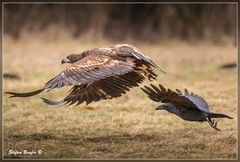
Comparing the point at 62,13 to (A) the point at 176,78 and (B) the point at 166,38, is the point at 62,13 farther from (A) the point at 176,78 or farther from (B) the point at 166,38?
(A) the point at 176,78

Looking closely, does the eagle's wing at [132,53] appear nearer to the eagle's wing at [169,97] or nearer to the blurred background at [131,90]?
the eagle's wing at [169,97]

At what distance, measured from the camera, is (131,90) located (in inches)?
384

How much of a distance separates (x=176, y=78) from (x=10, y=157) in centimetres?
557

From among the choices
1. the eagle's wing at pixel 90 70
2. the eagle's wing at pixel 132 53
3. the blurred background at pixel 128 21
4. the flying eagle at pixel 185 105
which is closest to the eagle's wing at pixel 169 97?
the flying eagle at pixel 185 105

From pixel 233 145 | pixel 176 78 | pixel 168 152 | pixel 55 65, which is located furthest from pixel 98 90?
pixel 55 65

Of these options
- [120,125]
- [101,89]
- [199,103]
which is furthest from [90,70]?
[120,125]

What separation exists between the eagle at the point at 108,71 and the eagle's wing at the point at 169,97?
460 millimetres

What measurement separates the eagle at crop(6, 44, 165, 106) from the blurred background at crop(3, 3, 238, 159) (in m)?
0.49

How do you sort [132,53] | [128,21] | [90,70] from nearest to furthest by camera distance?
[90,70] → [132,53] → [128,21]

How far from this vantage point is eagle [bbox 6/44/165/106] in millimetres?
6055

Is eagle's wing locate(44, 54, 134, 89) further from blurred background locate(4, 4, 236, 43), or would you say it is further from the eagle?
blurred background locate(4, 4, 236, 43)

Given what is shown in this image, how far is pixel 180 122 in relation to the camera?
7.47 metres

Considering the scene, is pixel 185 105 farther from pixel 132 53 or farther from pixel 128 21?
pixel 128 21

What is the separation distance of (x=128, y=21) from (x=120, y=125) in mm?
10131
